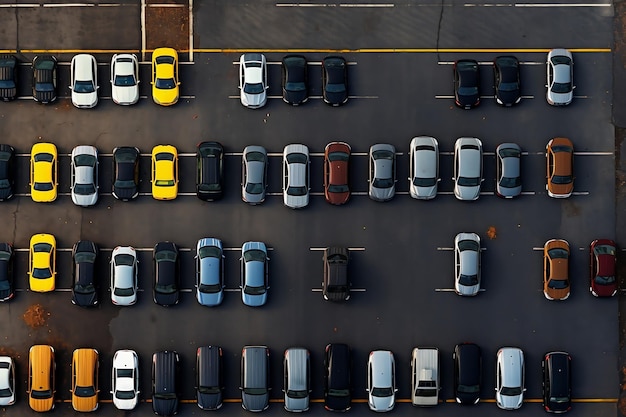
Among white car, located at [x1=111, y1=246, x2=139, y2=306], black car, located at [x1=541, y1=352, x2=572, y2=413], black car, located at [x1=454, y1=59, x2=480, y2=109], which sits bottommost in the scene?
black car, located at [x1=541, y1=352, x2=572, y2=413]

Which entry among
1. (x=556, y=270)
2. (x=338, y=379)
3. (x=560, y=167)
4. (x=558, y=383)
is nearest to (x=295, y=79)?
(x=560, y=167)

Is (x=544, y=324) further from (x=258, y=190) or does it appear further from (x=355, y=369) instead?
(x=258, y=190)

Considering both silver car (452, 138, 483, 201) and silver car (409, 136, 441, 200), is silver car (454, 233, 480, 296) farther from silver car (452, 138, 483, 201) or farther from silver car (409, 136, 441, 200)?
silver car (409, 136, 441, 200)

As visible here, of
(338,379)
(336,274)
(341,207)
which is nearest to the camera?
(338,379)

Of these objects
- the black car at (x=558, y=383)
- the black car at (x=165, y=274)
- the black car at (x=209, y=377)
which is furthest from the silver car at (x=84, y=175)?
the black car at (x=558, y=383)

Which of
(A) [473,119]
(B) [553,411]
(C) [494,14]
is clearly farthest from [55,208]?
(B) [553,411]

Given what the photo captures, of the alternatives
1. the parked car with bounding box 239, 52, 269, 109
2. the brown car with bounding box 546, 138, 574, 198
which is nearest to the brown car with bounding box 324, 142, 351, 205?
the parked car with bounding box 239, 52, 269, 109

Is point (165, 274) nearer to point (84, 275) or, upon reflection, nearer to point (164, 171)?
point (84, 275)
